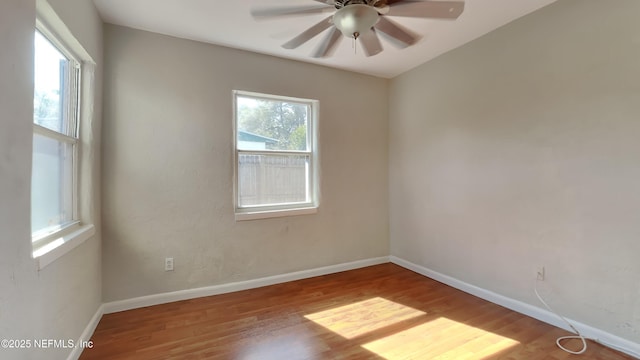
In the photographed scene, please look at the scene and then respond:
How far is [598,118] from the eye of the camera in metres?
1.98

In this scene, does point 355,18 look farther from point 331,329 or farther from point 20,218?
point 331,329

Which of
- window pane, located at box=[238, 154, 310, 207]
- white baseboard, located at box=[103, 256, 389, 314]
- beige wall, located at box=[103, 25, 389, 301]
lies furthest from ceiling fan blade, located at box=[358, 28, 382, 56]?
white baseboard, located at box=[103, 256, 389, 314]

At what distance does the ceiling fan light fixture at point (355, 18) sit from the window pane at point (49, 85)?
5.36 ft

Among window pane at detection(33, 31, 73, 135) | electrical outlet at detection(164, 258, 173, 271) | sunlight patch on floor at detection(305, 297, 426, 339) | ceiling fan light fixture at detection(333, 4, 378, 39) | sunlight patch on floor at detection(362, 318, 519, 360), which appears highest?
ceiling fan light fixture at detection(333, 4, 378, 39)

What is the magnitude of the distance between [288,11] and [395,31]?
0.71 m

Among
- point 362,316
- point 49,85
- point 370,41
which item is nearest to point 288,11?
point 370,41

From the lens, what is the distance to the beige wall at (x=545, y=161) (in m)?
1.88

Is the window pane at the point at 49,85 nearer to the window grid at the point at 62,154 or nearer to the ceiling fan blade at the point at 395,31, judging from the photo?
the window grid at the point at 62,154

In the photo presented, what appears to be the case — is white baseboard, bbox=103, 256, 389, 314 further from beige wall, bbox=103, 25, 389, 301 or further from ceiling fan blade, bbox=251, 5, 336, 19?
ceiling fan blade, bbox=251, 5, 336, 19

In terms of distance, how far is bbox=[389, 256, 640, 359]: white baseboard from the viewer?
1868mm

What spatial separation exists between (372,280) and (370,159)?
155 cm

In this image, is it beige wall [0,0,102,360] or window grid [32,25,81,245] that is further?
window grid [32,25,81,245]

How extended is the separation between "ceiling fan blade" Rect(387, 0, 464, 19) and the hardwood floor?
2149 mm

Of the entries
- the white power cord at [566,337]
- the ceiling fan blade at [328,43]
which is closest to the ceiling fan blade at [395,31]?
the ceiling fan blade at [328,43]
